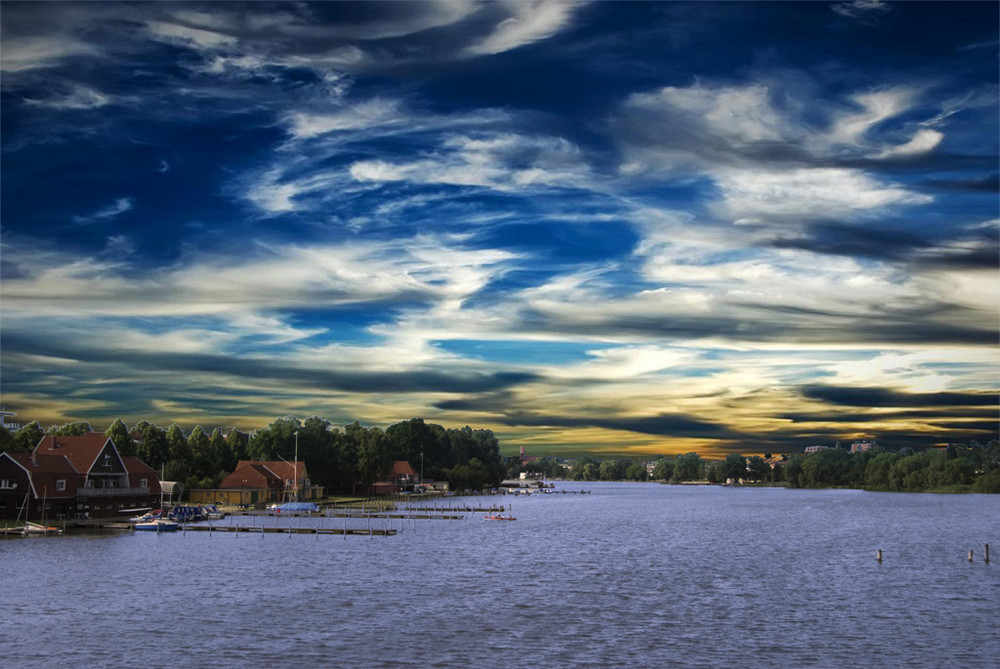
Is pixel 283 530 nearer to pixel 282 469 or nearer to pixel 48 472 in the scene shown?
pixel 48 472

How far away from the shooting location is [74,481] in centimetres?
12631

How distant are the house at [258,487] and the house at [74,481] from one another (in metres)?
28.8

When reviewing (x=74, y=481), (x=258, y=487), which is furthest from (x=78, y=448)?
(x=258, y=487)

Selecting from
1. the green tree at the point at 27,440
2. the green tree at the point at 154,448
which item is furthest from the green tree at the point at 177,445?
the green tree at the point at 27,440

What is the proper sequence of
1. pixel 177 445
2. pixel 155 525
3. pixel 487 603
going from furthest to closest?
pixel 177 445 < pixel 155 525 < pixel 487 603

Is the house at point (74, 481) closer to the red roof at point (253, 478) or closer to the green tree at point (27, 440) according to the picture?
the green tree at point (27, 440)

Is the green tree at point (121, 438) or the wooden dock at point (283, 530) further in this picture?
the green tree at point (121, 438)

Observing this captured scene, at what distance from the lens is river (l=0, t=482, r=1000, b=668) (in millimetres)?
52812

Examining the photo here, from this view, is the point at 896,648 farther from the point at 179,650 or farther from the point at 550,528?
the point at 550,528

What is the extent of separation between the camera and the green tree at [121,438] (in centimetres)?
16262

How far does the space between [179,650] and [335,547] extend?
198 ft

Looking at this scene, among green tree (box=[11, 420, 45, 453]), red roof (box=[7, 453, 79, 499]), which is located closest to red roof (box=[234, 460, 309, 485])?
green tree (box=[11, 420, 45, 453])

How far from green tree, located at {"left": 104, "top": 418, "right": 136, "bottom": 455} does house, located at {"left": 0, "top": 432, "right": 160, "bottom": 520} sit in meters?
17.0

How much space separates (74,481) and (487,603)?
81.4 metres
